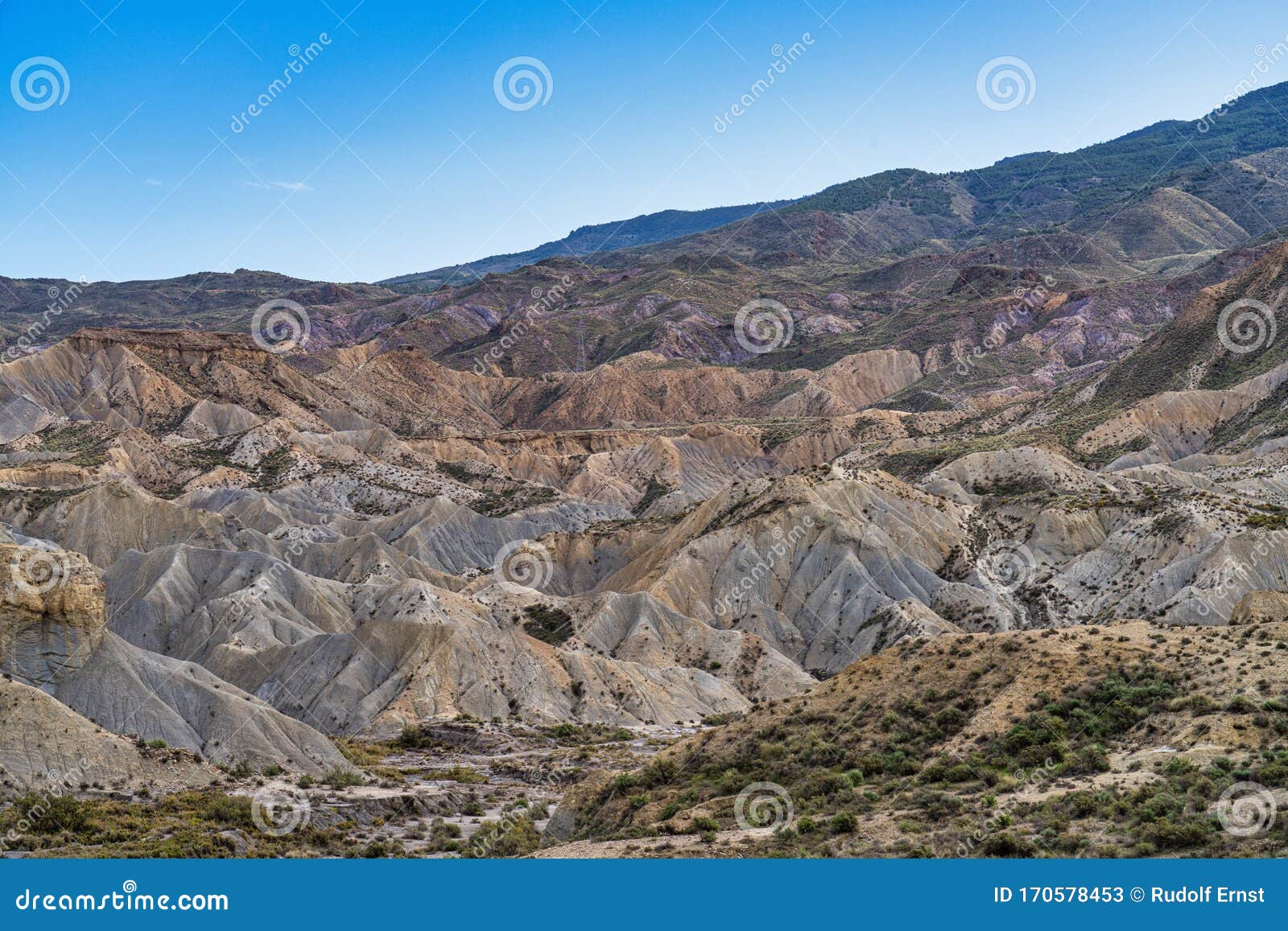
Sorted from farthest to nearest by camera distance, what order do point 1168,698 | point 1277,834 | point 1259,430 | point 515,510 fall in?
point 515,510 < point 1259,430 < point 1168,698 < point 1277,834

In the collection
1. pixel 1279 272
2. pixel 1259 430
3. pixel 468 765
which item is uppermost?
pixel 1279 272

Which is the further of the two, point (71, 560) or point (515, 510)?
point (515, 510)

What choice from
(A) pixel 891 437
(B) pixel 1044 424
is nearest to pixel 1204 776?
(B) pixel 1044 424

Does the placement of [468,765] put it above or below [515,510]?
below

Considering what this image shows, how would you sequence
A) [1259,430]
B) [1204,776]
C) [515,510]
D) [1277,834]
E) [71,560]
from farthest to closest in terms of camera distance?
[515,510] → [1259,430] → [71,560] → [1204,776] → [1277,834]

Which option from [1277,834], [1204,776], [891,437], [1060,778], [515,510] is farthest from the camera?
[891,437]

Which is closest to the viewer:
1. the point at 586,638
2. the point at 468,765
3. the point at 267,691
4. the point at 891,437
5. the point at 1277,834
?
the point at 1277,834

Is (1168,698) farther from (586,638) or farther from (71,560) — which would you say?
(586,638)

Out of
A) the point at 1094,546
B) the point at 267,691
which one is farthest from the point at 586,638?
the point at 1094,546

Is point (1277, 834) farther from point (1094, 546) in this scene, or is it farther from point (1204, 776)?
point (1094, 546)
